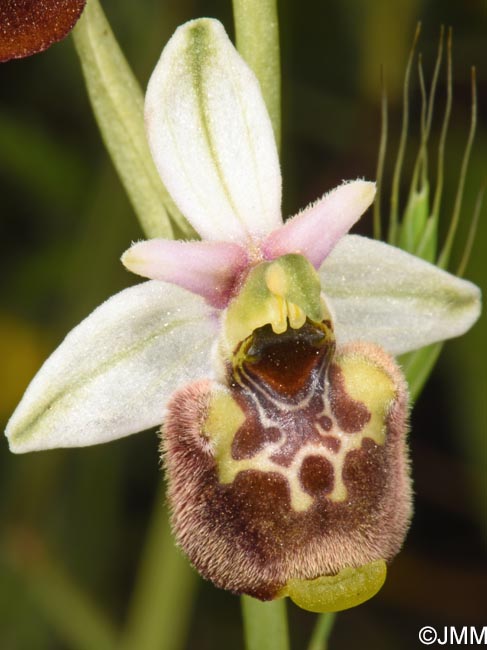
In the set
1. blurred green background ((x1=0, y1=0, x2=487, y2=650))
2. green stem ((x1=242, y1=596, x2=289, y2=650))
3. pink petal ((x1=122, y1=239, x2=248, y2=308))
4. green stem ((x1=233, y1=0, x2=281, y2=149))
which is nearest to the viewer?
pink petal ((x1=122, y1=239, x2=248, y2=308))

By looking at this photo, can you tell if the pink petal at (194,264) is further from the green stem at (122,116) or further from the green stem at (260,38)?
the green stem at (260,38)

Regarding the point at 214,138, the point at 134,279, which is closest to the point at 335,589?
the point at 214,138

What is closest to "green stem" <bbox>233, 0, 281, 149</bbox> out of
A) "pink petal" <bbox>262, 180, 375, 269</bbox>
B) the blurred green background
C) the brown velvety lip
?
"pink petal" <bbox>262, 180, 375, 269</bbox>

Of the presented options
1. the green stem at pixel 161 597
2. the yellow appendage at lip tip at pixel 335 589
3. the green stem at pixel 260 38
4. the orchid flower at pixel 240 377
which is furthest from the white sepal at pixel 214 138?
the green stem at pixel 161 597

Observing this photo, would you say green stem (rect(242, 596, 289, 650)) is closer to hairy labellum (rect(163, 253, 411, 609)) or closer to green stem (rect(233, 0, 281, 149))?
hairy labellum (rect(163, 253, 411, 609))

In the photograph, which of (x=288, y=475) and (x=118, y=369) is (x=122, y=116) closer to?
(x=118, y=369)

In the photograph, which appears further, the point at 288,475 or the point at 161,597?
the point at 161,597
